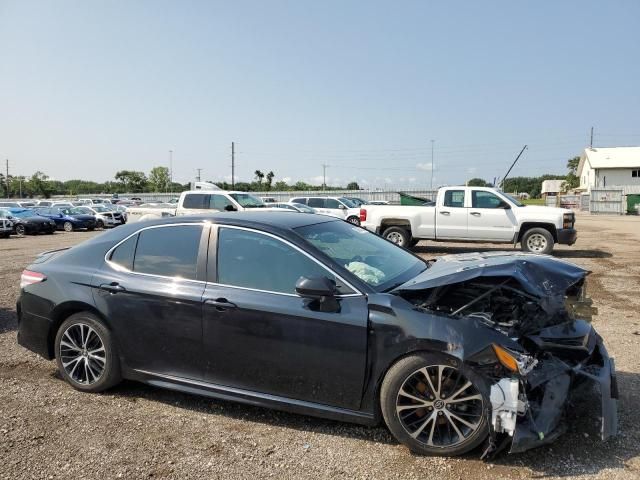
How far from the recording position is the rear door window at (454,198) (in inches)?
557

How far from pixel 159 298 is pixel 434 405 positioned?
2.21 metres

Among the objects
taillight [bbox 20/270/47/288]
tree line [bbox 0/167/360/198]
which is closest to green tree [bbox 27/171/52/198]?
tree line [bbox 0/167/360/198]

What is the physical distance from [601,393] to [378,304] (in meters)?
1.50

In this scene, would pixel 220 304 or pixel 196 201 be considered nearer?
pixel 220 304

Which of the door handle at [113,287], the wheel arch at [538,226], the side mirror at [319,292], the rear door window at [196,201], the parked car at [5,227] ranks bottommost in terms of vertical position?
the parked car at [5,227]

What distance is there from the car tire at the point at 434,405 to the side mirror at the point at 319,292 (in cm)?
58

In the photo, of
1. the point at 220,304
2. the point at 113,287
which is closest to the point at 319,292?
the point at 220,304

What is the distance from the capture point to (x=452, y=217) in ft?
46.3

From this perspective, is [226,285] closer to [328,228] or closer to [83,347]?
[328,228]

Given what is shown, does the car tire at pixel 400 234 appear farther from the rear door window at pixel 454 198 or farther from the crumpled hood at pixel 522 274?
the crumpled hood at pixel 522 274

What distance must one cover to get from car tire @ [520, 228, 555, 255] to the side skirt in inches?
447

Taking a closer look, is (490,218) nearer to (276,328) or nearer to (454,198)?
(454,198)

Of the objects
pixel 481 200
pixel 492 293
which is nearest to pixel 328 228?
pixel 492 293

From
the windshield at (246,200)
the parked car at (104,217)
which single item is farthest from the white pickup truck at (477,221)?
the parked car at (104,217)
